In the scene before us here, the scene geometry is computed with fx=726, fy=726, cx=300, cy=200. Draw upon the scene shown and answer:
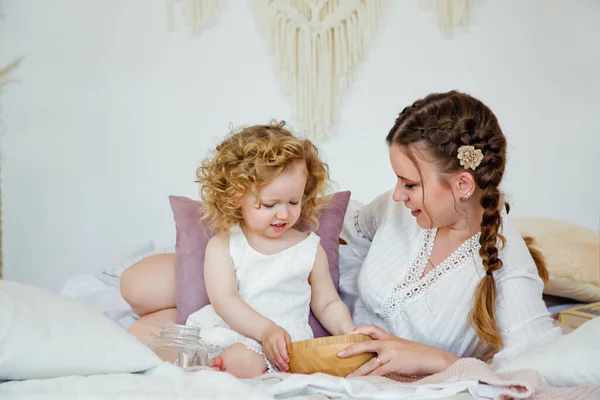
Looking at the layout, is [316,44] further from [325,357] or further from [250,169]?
[325,357]

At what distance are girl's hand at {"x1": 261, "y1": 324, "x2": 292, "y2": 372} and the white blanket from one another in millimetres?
250

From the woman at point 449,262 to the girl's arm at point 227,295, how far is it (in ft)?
0.79

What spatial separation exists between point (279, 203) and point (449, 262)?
446 millimetres

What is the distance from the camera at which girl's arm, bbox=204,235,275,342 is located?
1.73 metres

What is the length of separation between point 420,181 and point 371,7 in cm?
161

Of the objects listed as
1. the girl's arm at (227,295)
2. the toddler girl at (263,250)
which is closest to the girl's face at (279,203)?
the toddler girl at (263,250)

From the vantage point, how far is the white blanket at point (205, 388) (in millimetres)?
1119

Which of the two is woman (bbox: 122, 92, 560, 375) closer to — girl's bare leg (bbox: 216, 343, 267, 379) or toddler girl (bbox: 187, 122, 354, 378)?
toddler girl (bbox: 187, 122, 354, 378)

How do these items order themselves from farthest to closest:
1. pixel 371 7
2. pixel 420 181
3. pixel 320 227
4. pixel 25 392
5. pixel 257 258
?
pixel 371 7, pixel 320 227, pixel 257 258, pixel 420 181, pixel 25 392

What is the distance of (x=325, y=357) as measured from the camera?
1496 millimetres

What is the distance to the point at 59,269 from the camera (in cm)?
328

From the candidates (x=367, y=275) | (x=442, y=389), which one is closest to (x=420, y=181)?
(x=367, y=275)

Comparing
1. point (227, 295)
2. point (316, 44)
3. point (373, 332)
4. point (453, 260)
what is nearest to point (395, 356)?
point (373, 332)

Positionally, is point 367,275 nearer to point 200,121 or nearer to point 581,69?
point 200,121
